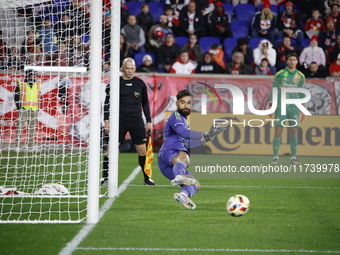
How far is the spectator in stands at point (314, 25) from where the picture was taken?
58.2 feet

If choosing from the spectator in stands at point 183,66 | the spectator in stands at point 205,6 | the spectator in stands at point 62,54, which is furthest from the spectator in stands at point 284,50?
the spectator in stands at point 62,54

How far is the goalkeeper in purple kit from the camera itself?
21.1 feet

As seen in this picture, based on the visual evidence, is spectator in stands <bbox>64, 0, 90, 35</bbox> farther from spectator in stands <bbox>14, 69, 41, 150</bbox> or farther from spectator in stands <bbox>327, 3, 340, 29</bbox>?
spectator in stands <bbox>327, 3, 340, 29</bbox>

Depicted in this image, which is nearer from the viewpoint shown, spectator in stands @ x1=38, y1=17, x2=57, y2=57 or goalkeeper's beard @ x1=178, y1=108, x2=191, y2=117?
goalkeeper's beard @ x1=178, y1=108, x2=191, y2=117

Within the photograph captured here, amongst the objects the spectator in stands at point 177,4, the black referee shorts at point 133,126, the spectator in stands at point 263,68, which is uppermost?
the spectator in stands at point 177,4

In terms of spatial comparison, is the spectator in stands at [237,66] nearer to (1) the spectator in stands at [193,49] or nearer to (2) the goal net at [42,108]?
(1) the spectator in stands at [193,49]

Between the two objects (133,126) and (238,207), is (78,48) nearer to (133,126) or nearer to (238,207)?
(133,126)

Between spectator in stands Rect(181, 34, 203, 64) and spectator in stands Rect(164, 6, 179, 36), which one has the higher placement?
spectator in stands Rect(164, 6, 179, 36)

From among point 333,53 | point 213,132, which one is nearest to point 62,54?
point 213,132

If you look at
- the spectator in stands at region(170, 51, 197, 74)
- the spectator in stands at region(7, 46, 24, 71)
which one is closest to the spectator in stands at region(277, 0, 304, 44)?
the spectator in stands at region(170, 51, 197, 74)

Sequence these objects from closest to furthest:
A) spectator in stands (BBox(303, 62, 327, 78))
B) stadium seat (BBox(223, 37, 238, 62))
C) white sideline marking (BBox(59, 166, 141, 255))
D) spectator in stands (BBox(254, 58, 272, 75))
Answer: white sideline marking (BBox(59, 166, 141, 255))
spectator in stands (BBox(303, 62, 327, 78))
spectator in stands (BBox(254, 58, 272, 75))
stadium seat (BBox(223, 37, 238, 62))

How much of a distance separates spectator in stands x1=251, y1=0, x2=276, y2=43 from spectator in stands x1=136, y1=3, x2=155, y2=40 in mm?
3246

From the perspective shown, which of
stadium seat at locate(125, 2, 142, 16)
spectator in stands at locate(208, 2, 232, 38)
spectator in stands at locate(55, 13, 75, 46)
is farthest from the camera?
stadium seat at locate(125, 2, 142, 16)

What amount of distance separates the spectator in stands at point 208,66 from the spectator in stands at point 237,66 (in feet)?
0.80
